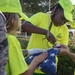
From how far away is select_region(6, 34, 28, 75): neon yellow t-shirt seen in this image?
2.56m

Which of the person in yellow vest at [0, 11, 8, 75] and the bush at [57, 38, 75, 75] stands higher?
the person in yellow vest at [0, 11, 8, 75]

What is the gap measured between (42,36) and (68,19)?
1.23ft

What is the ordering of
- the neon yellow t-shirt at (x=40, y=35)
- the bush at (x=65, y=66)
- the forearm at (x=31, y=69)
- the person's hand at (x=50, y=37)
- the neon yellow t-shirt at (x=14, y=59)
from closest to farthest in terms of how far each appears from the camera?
the neon yellow t-shirt at (x=14, y=59)
the forearm at (x=31, y=69)
the person's hand at (x=50, y=37)
the neon yellow t-shirt at (x=40, y=35)
the bush at (x=65, y=66)

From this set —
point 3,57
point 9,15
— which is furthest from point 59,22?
point 3,57

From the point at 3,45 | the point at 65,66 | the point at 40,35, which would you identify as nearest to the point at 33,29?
the point at 40,35

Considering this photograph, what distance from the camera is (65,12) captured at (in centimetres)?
399

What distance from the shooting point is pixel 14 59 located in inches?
101

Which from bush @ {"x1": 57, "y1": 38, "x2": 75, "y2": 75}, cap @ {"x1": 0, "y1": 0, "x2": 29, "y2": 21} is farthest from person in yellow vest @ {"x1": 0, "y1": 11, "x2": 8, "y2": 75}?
bush @ {"x1": 57, "y1": 38, "x2": 75, "y2": 75}

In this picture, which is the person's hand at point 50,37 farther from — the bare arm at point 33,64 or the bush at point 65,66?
the bush at point 65,66

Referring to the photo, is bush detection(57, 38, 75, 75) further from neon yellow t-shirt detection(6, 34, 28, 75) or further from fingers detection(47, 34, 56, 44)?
neon yellow t-shirt detection(6, 34, 28, 75)

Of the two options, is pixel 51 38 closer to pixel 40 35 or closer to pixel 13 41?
pixel 40 35

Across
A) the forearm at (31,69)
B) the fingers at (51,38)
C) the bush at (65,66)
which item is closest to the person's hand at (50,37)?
the fingers at (51,38)

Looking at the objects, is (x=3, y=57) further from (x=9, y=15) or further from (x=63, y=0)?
(x=63, y=0)

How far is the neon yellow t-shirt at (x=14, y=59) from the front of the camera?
2559 millimetres
